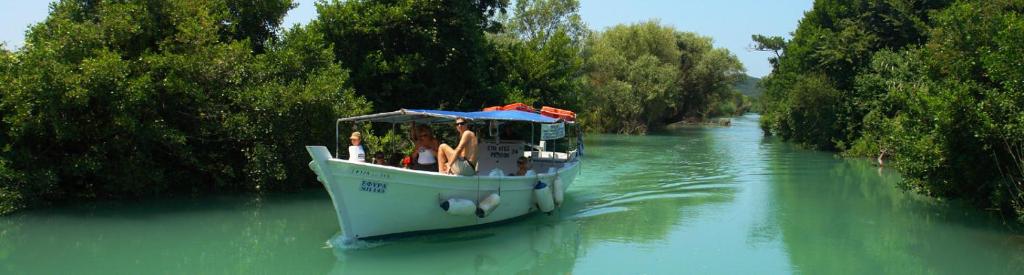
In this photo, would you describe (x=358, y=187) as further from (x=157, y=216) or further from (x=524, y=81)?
(x=524, y=81)

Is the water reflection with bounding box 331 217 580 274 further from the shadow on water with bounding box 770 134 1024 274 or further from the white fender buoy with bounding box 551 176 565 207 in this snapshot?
the shadow on water with bounding box 770 134 1024 274

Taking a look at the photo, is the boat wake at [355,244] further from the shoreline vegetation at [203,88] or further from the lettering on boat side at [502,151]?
the shoreline vegetation at [203,88]

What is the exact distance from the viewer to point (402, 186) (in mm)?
10242

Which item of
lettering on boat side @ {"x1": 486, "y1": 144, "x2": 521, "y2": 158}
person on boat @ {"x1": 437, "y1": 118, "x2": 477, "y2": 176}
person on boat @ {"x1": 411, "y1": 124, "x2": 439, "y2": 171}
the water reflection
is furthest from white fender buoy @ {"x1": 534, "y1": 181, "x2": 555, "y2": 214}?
person on boat @ {"x1": 411, "y1": 124, "x2": 439, "y2": 171}

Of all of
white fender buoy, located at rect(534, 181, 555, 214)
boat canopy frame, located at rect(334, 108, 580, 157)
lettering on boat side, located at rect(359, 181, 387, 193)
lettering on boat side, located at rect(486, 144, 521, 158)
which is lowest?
white fender buoy, located at rect(534, 181, 555, 214)

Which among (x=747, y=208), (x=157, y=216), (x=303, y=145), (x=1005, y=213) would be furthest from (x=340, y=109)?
(x=1005, y=213)

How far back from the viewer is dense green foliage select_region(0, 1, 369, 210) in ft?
41.3

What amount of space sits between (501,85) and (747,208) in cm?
1002

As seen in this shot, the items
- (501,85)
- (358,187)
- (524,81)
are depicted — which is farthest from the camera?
(524,81)

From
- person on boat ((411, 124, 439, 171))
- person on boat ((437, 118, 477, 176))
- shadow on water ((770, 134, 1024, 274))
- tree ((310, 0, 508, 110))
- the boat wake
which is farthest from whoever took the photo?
tree ((310, 0, 508, 110))

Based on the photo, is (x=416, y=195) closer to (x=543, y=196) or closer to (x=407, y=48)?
(x=543, y=196)

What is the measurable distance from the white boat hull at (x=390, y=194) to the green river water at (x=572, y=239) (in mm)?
303

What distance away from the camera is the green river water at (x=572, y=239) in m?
9.93

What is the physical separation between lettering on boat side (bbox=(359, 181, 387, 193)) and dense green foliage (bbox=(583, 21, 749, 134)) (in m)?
32.0
